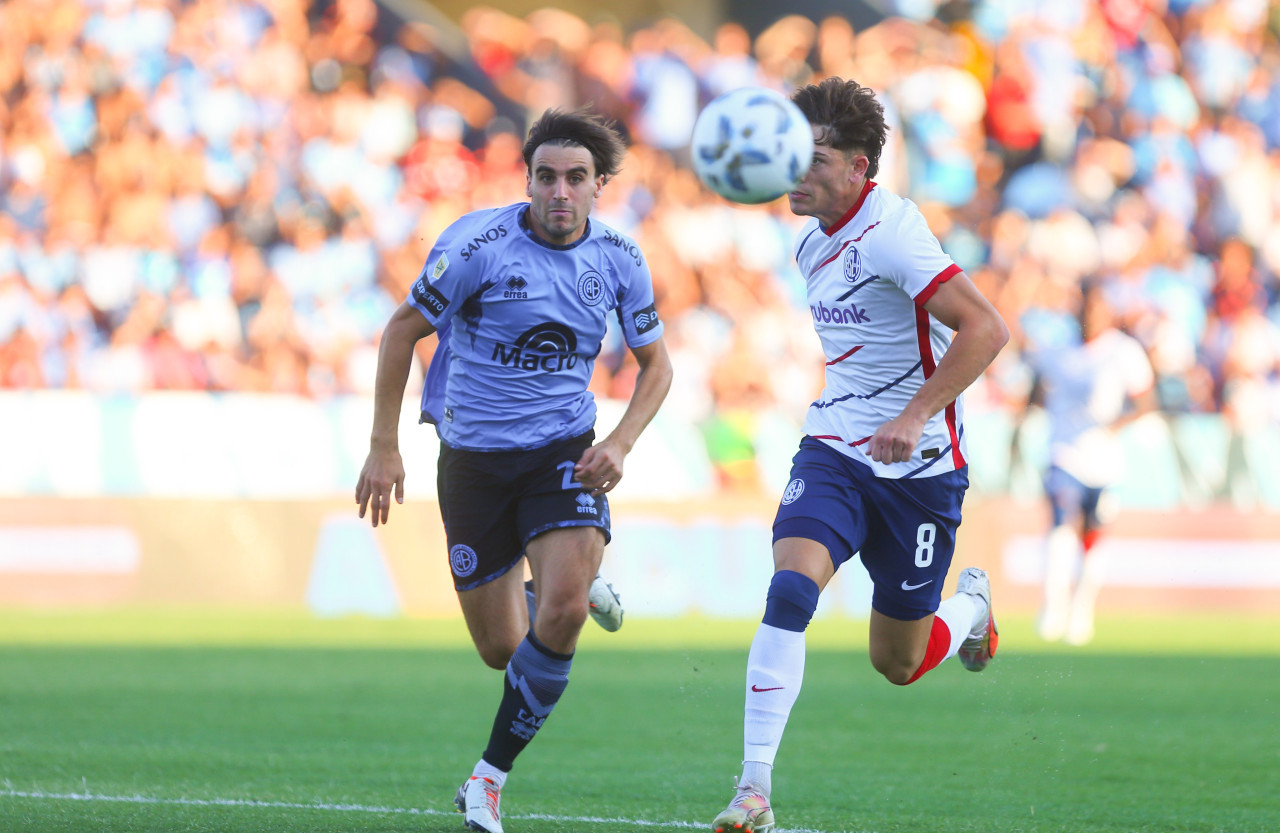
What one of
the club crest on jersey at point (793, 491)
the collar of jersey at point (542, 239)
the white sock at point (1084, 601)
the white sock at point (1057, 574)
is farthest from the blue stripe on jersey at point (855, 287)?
the white sock at point (1057, 574)

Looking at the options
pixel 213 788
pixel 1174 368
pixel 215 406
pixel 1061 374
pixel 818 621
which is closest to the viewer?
pixel 213 788

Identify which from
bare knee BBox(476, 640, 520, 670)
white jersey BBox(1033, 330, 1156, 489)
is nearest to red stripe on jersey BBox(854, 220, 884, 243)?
bare knee BBox(476, 640, 520, 670)

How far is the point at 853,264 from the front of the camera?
6062 mm

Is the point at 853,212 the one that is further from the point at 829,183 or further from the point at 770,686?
the point at 770,686

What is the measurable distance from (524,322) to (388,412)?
66 centimetres

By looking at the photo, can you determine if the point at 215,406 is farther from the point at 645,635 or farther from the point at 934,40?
the point at 934,40

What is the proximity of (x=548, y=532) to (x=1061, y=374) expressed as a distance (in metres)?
9.26

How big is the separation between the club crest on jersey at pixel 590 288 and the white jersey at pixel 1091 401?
9.00 m

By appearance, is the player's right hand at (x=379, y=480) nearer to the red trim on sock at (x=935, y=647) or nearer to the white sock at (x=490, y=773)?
the white sock at (x=490, y=773)

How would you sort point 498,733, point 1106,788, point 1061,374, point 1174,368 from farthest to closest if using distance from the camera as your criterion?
point 1174,368
point 1061,374
point 1106,788
point 498,733

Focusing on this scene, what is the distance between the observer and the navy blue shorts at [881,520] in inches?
233

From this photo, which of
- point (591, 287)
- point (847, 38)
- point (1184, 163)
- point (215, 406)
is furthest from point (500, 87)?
point (591, 287)

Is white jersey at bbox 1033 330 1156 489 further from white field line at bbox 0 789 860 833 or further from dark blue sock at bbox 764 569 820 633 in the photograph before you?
dark blue sock at bbox 764 569 820 633

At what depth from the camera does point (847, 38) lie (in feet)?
71.6
